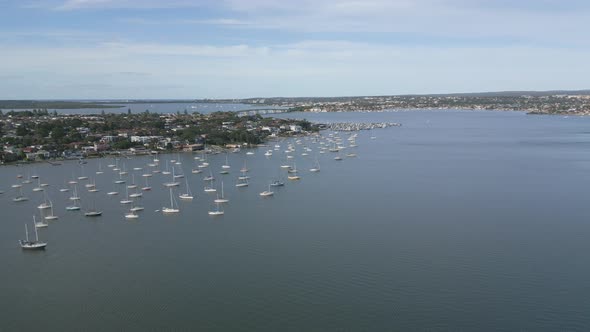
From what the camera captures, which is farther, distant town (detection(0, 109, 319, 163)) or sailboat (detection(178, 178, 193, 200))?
distant town (detection(0, 109, 319, 163))

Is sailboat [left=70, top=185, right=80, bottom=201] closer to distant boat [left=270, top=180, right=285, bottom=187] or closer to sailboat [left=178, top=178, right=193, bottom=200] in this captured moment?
sailboat [left=178, top=178, right=193, bottom=200]

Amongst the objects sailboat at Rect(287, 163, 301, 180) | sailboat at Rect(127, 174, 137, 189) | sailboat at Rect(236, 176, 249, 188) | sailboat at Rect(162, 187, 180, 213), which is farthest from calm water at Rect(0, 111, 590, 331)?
sailboat at Rect(287, 163, 301, 180)

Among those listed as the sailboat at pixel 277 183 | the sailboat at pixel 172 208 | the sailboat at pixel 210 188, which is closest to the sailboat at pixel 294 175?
the sailboat at pixel 277 183

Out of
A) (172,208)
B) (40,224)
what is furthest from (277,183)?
(40,224)

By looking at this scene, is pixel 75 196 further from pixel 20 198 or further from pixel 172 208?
pixel 172 208

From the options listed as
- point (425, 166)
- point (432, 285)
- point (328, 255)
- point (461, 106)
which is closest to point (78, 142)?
point (425, 166)

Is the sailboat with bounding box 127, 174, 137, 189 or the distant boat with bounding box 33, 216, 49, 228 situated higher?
the sailboat with bounding box 127, 174, 137, 189

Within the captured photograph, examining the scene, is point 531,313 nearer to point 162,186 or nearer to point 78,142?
point 162,186

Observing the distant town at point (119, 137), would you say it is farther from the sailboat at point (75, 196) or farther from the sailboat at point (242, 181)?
the sailboat at point (242, 181)
